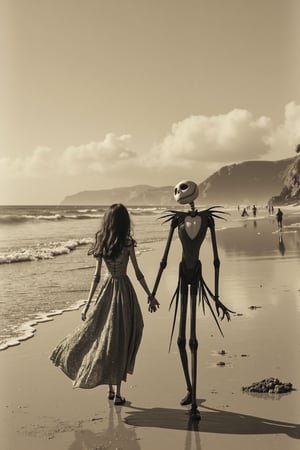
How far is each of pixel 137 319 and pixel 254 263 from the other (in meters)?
10.3

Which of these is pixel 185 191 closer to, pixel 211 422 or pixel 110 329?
pixel 110 329

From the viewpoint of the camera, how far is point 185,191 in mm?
4828

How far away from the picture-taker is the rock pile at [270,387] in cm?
498

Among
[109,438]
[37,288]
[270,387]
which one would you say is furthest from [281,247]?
[109,438]

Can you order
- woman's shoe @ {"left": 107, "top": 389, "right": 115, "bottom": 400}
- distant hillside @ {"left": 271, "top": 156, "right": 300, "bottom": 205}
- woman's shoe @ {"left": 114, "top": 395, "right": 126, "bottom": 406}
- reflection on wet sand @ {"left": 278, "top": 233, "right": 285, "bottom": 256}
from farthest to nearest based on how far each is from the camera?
1. distant hillside @ {"left": 271, "top": 156, "right": 300, "bottom": 205}
2. reflection on wet sand @ {"left": 278, "top": 233, "right": 285, "bottom": 256}
3. woman's shoe @ {"left": 107, "top": 389, "right": 115, "bottom": 400}
4. woman's shoe @ {"left": 114, "top": 395, "right": 126, "bottom": 406}

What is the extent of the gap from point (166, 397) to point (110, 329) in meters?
0.79

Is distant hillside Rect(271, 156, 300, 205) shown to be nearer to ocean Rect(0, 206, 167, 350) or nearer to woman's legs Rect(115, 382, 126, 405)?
ocean Rect(0, 206, 167, 350)

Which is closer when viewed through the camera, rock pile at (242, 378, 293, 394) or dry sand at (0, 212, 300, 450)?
dry sand at (0, 212, 300, 450)

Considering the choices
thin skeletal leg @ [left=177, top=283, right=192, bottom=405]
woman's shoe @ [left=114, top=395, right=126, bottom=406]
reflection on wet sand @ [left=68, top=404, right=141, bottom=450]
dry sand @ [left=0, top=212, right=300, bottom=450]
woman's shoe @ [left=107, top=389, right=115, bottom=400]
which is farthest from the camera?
woman's shoe @ [left=107, top=389, right=115, bottom=400]

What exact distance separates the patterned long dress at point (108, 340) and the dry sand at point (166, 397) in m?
0.29

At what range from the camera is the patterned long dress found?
490cm

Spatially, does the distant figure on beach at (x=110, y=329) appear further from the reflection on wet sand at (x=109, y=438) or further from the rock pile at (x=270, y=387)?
the rock pile at (x=270, y=387)

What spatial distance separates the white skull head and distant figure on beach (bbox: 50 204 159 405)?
514mm

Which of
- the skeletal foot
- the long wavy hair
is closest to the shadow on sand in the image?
the skeletal foot
